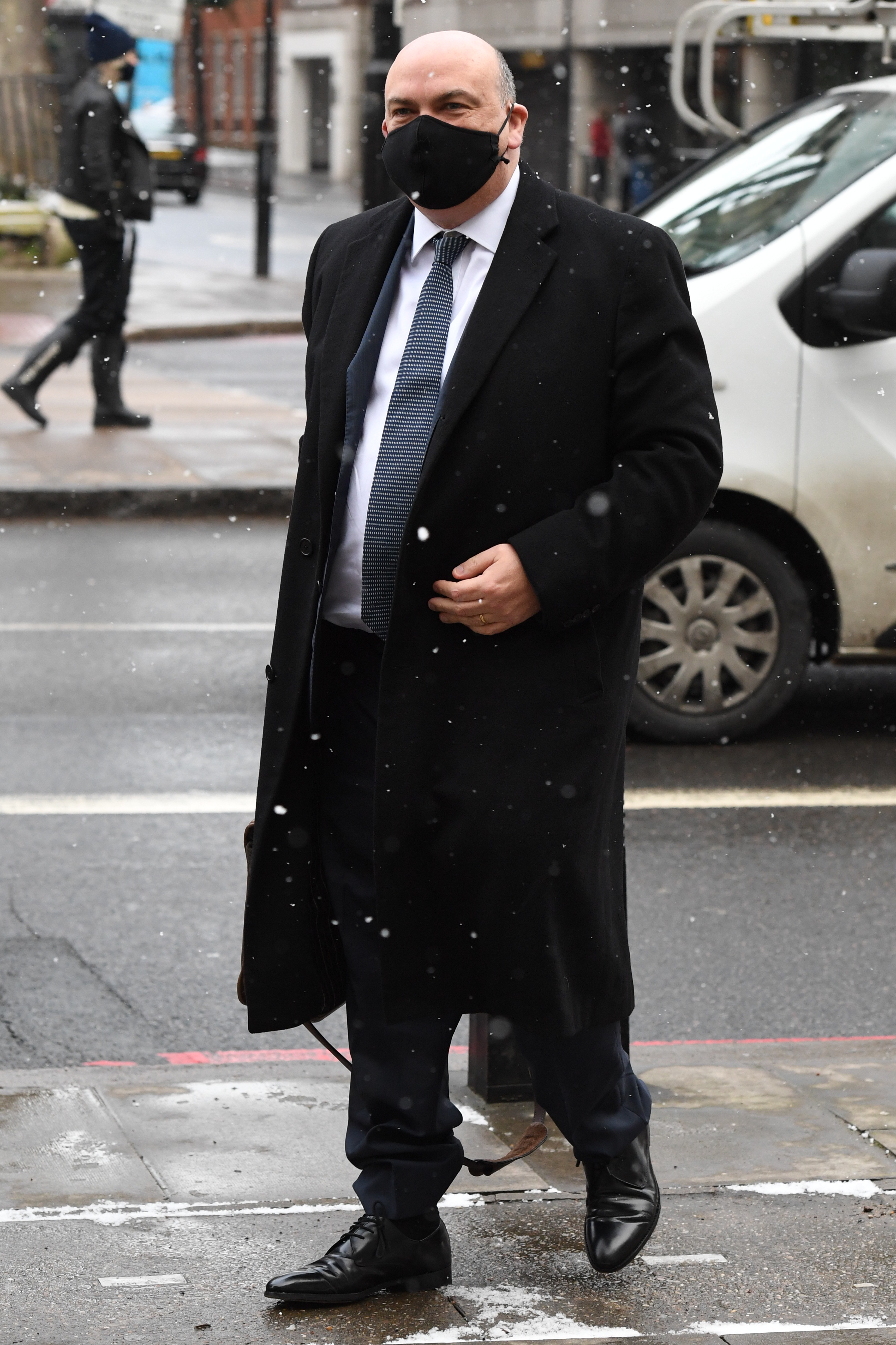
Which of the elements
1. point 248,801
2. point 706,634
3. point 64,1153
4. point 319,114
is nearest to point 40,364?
point 706,634

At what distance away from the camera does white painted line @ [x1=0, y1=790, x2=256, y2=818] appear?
6230 mm

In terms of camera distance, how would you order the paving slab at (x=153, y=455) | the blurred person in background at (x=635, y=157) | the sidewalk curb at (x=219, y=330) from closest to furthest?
the paving slab at (x=153, y=455), the sidewalk curb at (x=219, y=330), the blurred person in background at (x=635, y=157)

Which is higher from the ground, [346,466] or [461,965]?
[346,466]

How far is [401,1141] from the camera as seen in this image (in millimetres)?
3252

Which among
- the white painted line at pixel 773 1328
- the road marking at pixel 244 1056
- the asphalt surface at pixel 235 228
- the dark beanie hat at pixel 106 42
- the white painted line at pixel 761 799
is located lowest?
the asphalt surface at pixel 235 228

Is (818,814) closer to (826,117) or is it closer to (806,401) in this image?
(806,401)

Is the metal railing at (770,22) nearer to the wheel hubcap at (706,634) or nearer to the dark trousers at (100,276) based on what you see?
the wheel hubcap at (706,634)

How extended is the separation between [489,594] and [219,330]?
18319 mm

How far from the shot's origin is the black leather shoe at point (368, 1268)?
315 cm

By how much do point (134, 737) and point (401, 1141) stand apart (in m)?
3.97

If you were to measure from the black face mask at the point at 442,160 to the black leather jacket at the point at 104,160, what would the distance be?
32.5 ft

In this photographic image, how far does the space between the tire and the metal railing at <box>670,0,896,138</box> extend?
1840 millimetres

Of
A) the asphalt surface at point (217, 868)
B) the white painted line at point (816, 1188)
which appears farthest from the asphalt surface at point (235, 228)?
the white painted line at point (816, 1188)

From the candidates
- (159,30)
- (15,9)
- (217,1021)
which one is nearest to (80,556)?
(217,1021)
